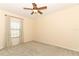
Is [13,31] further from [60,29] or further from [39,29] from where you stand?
[60,29]

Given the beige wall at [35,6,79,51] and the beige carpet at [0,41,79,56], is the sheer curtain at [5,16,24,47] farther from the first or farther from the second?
the beige wall at [35,6,79,51]

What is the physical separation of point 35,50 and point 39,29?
0.68 metres

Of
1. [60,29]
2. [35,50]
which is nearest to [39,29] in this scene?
[60,29]

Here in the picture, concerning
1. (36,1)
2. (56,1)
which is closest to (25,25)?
(36,1)

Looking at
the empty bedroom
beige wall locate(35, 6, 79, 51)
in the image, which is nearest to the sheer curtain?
the empty bedroom

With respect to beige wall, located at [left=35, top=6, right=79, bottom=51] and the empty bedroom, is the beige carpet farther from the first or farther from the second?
beige wall, located at [left=35, top=6, right=79, bottom=51]

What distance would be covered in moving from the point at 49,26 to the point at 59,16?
1.45ft

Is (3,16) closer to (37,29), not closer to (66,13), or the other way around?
(37,29)

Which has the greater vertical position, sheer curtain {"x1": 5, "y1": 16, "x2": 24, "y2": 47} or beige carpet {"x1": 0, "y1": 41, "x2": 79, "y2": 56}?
sheer curtain {"x1": 5, "y1": 16, "x2": 24, "y2": 47}

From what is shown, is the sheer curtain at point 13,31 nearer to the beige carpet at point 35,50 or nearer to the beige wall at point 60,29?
the beige carpet at point 35,50

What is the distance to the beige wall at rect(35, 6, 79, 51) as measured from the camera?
2182 mm

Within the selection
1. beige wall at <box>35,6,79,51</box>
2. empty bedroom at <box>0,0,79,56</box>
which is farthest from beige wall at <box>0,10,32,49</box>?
beige wall at <box>35,6,79,51</box>

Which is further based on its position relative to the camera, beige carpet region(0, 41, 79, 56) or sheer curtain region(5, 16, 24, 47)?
beige carpet region(0, 41, 79, 56)

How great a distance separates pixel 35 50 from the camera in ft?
8.52
